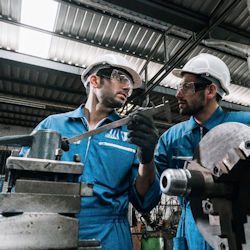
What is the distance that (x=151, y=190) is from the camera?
1.25 meters

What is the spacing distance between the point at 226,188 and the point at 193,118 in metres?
1.17

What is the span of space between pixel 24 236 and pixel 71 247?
0.40 feet

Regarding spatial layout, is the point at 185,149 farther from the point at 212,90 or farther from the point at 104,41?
the point at 104,41

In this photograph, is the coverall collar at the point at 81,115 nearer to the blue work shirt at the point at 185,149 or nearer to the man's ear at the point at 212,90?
the blue work shirt at the point at 185,149

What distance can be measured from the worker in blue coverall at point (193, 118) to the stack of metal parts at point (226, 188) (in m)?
0.85

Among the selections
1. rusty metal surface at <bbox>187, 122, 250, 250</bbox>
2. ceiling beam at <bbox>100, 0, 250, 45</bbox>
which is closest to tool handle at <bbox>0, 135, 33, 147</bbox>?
rusty metal surface at <bbox>187, 122, 250, 250</bbox>

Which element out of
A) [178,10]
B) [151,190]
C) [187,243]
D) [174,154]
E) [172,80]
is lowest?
[187,243]

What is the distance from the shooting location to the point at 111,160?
131 cm

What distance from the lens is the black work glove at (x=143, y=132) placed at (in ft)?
3.30

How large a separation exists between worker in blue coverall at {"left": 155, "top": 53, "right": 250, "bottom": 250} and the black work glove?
0.54m

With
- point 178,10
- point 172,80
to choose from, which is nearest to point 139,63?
point 172,80

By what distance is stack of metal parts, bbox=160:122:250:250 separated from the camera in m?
0.60

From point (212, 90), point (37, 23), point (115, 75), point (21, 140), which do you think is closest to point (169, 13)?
point (212, 90)

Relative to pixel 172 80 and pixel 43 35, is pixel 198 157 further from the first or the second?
pixel 172 80
